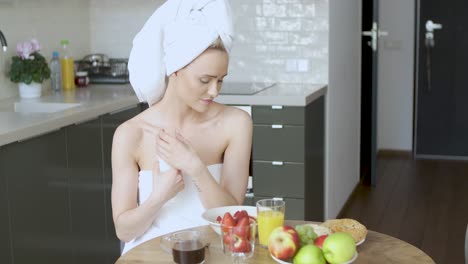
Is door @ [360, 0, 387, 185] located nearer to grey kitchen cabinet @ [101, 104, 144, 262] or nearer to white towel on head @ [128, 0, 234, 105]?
grey kitchen cabinet @ [101, 104, 144, 262]

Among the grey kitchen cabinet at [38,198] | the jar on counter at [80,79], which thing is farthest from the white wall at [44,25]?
the grey kitchen cabinet at [38,198]

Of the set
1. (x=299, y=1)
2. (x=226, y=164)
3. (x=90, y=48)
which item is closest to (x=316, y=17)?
(x=299, y=1)

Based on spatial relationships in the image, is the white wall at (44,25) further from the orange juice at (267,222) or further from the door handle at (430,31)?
the door handle at (430,31)

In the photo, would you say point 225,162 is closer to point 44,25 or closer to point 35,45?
point 35,45

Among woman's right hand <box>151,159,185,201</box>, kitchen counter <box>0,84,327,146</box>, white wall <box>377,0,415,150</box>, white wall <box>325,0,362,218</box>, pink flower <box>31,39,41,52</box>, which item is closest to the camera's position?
woman's right hand <box>151,159,185,201</box>

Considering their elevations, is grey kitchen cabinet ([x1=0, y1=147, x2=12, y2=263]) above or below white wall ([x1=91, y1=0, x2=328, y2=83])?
below

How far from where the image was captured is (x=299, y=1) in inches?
182

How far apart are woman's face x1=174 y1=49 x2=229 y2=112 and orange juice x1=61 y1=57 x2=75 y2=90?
2.56m

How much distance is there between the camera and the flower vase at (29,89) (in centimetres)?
404

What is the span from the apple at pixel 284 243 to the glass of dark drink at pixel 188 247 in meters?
0.17

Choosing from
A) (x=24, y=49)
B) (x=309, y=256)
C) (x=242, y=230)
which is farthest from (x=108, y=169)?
(x=309, y=256)

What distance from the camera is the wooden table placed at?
71.1 inches

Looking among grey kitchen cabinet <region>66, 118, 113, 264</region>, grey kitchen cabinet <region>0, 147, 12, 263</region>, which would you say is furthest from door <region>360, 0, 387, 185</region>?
grey kitchen cabinet <region>0, 147, 12, 263</region>

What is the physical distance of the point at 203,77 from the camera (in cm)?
206
